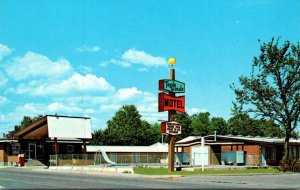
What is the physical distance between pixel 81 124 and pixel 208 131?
3082 inches

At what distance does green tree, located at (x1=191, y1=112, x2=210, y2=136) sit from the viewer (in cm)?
12542

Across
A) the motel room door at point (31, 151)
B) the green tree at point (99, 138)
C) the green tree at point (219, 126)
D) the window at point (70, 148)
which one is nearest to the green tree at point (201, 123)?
the green tree at point (219, 126)

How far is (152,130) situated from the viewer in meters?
123

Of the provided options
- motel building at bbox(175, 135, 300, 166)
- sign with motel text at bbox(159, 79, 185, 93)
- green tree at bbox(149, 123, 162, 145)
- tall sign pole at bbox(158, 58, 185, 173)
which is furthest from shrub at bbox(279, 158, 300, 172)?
green tree at bbox(149, 123, 162, 145)

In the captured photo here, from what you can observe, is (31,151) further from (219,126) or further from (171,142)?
(219,126)

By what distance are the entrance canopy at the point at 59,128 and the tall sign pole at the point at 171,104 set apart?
1637 centimetres

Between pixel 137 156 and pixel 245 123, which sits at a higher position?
pixel 245 123

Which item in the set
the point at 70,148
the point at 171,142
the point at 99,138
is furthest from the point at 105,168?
the point at 99,138

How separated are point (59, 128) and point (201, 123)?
285ft

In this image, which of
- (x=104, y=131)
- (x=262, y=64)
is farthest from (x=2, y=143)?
(x=104, y=131)

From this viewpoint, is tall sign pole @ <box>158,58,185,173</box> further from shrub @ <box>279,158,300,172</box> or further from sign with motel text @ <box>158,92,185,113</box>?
shrub @ <box>279,158,300,172</box>

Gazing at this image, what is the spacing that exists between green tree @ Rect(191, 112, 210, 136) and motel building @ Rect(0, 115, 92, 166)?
68.6 m

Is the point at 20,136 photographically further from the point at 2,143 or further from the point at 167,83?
the point at 167,83

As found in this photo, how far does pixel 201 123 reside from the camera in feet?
431
